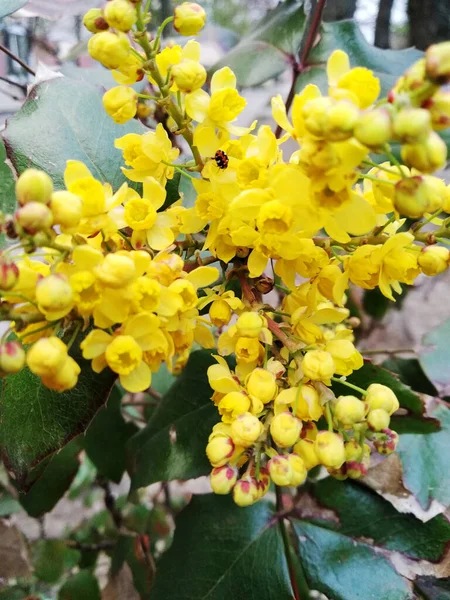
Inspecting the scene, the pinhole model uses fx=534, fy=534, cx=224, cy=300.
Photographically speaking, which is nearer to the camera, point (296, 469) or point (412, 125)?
point (412, 125)

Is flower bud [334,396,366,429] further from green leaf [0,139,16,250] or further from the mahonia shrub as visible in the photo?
green leaf [0,139,16,250]

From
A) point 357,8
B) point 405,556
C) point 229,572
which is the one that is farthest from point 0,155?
point 357,8

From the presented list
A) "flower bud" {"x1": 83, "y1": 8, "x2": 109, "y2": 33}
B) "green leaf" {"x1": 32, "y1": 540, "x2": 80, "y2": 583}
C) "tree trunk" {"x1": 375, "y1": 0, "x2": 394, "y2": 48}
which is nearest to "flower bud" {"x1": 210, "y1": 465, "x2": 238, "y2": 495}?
"flower bud" {"x1": 83, "y1": 8, "x2": 109, "y2": 33}

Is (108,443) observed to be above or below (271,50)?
below

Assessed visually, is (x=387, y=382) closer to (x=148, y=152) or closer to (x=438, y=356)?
(x=438, y=356)

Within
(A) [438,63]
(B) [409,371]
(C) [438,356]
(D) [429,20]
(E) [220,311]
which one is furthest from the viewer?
(D) [429,20]

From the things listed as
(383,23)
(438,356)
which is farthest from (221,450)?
(383,23)

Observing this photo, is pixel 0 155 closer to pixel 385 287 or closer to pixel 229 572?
pixel 385 287
